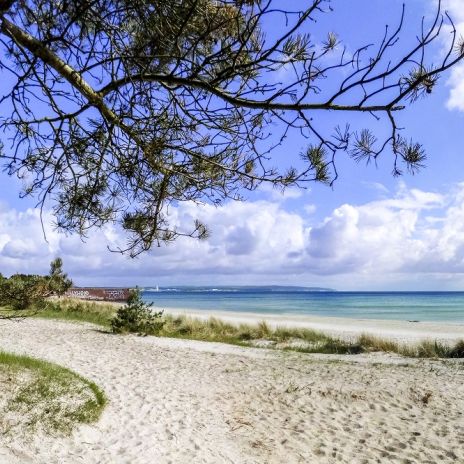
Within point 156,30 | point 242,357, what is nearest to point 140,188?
point 156,30

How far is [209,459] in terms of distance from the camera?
583cm

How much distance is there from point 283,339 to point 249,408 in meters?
9.86

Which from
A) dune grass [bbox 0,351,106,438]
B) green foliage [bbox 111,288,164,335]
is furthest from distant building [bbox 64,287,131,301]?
dune grass [bbox 0,351,106,438]

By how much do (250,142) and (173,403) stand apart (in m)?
4.89

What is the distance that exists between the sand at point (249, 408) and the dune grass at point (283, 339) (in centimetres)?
198

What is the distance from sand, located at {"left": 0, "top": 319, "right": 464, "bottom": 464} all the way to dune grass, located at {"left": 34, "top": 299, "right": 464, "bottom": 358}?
1981mm

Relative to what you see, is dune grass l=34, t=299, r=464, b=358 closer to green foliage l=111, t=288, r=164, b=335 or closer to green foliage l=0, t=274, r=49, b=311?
green foliage l=111, t=288, r=164, b=335

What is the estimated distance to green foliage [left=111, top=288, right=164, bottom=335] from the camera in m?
15.9

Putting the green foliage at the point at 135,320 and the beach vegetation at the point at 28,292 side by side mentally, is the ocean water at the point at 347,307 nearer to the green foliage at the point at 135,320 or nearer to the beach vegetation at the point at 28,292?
the green foliage at the point at 135,320

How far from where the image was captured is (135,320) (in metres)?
16.2

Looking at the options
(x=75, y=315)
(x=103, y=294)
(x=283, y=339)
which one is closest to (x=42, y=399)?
(x=283, y=339)

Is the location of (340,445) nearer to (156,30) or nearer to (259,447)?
(259,447)

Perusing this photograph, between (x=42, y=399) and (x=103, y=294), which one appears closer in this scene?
(x=42, y=399)

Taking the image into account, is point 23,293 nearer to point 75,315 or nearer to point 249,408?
point 249,408
